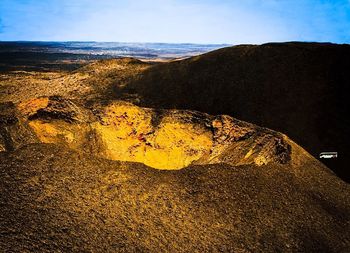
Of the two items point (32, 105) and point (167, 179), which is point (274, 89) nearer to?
point (167, 179)

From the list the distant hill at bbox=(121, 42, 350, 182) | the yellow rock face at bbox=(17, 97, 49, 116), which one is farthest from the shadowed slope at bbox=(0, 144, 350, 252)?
the distant hill at bbox=(121, 42, 350, 182)

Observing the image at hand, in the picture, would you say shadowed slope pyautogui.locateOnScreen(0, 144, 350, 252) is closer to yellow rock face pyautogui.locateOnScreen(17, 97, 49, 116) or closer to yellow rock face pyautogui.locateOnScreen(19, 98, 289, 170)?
yellow rock face pyautogui.locateOnScreen(19, 98, 289, 170)

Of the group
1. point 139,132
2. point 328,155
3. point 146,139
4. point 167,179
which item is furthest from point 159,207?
point 328,155

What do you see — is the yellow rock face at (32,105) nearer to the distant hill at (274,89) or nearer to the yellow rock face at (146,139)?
the yellow rock face at (146,139)

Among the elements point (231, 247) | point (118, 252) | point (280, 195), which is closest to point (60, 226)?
point (118, 252)

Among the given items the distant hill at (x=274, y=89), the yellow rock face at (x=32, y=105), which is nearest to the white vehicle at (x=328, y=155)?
the distant hill at (x=274, y=89)
